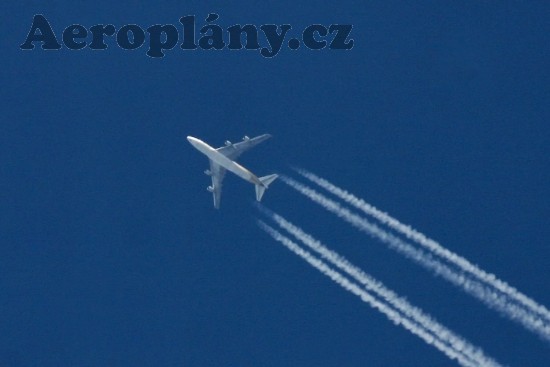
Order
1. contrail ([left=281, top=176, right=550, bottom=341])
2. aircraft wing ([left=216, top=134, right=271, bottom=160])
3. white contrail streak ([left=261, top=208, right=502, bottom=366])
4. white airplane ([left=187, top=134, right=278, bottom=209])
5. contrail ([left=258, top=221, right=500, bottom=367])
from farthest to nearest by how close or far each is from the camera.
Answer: aircraft wing ([left=216, top=134, right=271, bottom=160]), white airplane ([left=187, top=134, right=278, bottom=209]), white contrail streak ([left=261, top=208, right=502, bottom=366]), contrail ([left=258, top=221, right=500, bottom=367]), contrail ([left=281, top=176, right=550, bottom=341])

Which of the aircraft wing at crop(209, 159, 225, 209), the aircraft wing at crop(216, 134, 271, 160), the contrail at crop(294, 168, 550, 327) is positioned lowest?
the aircraft wing at crop(209, 159, 225, 209)

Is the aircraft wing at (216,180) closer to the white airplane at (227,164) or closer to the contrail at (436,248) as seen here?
the white airplane at (227,164)

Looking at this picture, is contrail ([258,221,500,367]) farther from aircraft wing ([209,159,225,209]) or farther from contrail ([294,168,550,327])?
contrail ([294,168,550,327])

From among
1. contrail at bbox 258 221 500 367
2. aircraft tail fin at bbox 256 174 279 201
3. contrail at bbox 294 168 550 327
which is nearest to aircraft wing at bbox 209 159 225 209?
aircraft tail fin at bbox 256 174 279 201

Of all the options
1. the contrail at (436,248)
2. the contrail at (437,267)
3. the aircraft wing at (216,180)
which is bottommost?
the aircraft wing at (216,180)

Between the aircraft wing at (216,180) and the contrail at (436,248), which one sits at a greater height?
the contrail at (436,248)

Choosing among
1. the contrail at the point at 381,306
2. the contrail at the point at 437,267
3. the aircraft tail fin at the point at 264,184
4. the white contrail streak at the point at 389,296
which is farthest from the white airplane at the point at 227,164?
the contrail at the point at 381,306

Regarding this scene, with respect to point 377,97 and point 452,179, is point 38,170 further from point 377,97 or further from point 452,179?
point 452,179
